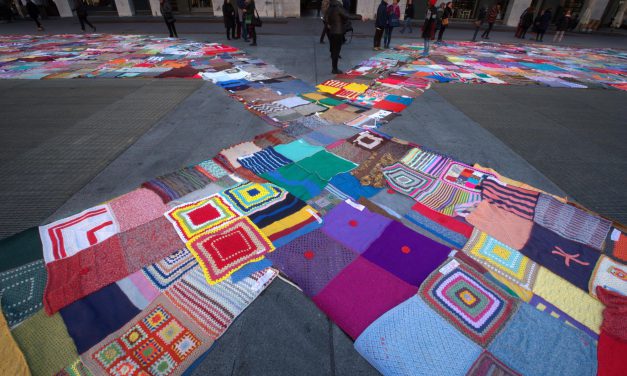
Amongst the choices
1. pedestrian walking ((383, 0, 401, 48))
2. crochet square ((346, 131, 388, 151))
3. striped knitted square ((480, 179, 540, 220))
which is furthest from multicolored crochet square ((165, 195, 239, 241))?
pedestrian walking ((383, 0, 401, 48))

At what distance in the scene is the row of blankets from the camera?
177 cm

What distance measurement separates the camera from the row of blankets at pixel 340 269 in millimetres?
1773

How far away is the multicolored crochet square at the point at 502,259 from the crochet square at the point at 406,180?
81cm

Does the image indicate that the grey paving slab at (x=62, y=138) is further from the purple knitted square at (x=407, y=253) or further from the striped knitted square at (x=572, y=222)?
the striped knitted square at (x=572, y=222)

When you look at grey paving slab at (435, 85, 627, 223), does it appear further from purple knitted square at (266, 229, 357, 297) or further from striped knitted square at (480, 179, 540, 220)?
purple knitted square at (266, 229, 357, 297)

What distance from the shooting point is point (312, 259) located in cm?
236

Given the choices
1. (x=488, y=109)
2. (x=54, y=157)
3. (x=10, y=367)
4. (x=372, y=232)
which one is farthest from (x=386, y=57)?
(x=10, y=367)

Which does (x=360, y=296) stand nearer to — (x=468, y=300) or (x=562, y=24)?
(x=468, y=300)

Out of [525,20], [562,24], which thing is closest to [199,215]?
[525,20]

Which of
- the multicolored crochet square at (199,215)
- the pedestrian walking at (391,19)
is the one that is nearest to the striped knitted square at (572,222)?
the multicolored crochet square at (199,215)

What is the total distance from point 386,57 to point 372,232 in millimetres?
8394

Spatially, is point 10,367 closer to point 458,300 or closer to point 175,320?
point 175,320

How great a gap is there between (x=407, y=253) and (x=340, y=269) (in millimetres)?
607

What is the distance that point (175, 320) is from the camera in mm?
1919
